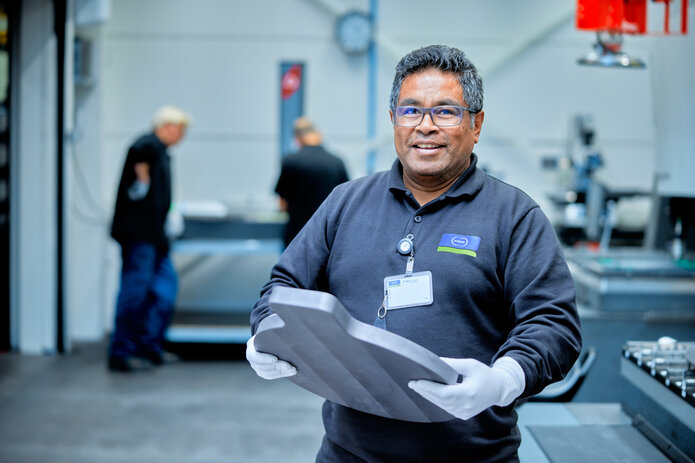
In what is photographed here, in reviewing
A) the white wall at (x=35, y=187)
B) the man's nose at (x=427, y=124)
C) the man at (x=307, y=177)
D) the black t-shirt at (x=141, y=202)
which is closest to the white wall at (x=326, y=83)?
the white wall at (x=35, y=187)

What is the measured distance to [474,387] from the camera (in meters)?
1.15

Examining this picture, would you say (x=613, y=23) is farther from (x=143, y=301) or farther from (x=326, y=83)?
(x=326, y=83)

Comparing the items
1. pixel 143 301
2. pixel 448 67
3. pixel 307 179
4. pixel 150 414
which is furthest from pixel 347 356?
pixel 143 301

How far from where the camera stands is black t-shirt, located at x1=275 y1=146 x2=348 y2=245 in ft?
14.8

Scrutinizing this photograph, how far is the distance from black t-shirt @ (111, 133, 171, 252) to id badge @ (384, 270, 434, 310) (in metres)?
3.28

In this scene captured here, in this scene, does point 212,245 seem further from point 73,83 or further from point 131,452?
point 131,452

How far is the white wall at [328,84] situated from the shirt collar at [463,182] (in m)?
4.30

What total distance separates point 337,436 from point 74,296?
429 cm

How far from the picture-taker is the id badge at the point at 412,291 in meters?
1.35

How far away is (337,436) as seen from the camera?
4.71 ft

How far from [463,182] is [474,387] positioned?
1.38ft

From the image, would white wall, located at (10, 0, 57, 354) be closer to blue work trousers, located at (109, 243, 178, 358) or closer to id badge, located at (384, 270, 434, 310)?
blue work trousers, located at (109, 243, 178, 358)

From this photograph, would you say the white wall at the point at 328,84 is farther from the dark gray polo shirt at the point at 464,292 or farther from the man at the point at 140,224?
the dark gray polo shirt at the point at 464,292

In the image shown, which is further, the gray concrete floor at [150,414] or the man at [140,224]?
the man at [140,224]
